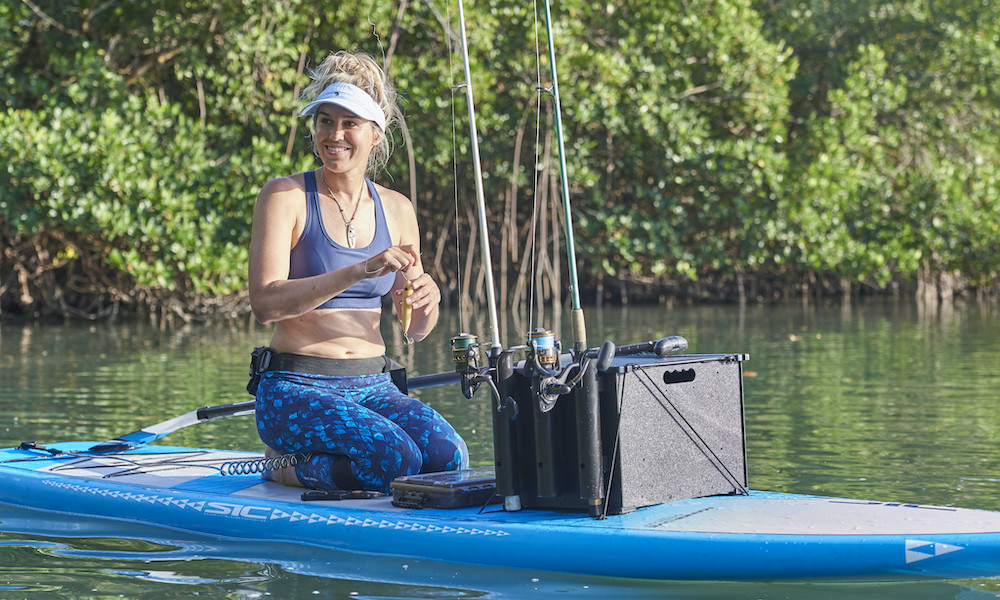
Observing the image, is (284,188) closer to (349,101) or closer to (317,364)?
(349,101)

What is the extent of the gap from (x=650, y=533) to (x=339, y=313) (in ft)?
4.00

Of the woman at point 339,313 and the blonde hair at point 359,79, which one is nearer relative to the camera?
the woman at point 339,313

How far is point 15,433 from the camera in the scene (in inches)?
242

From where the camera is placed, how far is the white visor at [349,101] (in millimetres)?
3758

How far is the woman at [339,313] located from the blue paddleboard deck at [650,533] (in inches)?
7.0

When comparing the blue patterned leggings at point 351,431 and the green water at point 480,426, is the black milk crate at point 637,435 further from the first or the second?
the blue patterned leggings at point 351,431

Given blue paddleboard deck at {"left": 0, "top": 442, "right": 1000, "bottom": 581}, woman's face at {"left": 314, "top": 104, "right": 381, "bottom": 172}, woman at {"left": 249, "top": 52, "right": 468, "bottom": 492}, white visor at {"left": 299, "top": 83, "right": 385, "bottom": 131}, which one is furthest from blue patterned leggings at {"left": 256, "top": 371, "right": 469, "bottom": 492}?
white visor at {"left": 299, "top": 83, "right": 385, "bottom": 131}

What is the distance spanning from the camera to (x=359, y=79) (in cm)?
395

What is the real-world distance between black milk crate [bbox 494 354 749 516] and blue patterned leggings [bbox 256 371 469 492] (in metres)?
0.49

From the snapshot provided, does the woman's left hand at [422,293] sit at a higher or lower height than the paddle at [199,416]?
higher

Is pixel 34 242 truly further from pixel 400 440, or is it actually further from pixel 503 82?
pixel 400 440

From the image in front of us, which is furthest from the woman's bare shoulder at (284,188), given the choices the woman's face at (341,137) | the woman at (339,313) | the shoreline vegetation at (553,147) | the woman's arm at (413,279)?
the shoreline vegetation at (553,147)

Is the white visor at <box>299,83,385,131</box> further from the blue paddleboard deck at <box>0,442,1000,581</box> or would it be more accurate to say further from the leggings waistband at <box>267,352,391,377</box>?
the blue paddleboard deck at <box>0,442,1000,581</box>

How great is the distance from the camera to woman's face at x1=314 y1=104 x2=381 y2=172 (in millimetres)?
3811
